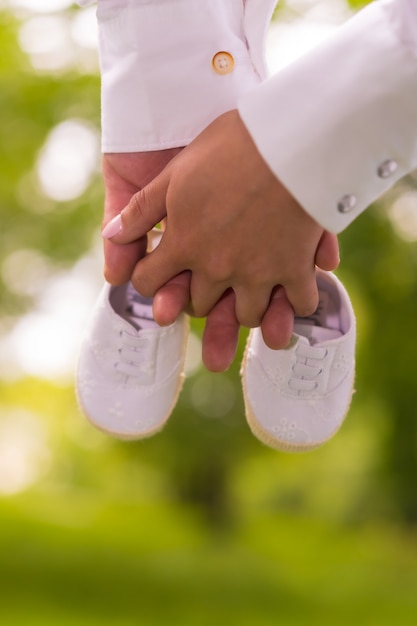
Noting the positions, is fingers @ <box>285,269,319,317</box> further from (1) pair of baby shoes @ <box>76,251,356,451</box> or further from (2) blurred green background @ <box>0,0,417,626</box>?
(2) blurred green background @ <box>0,0,417,626</box>

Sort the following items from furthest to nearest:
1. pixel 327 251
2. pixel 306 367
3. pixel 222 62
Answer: pixel 306 367, pixel 222 62, pixel 327 251

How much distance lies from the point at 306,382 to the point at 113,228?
0.65 meters

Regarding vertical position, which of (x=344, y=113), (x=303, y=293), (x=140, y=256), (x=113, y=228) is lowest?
(x=303, y=293)

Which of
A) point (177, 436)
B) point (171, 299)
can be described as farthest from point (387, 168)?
point (177, 436)

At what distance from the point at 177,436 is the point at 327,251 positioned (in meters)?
10.8

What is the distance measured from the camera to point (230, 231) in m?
1.59

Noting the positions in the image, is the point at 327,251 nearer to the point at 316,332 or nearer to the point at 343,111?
the point at 343,111

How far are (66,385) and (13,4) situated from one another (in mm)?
12314

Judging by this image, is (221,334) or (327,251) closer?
(327,251)

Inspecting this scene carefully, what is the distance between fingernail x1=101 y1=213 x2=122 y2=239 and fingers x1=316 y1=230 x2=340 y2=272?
46cm

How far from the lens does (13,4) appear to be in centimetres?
666

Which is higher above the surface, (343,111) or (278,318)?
(343,111)

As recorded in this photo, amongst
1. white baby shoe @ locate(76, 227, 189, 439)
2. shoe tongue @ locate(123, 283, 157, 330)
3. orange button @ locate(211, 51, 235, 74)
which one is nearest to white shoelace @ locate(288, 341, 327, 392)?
white baby shoe @ locate(76, 227, 189, 439)

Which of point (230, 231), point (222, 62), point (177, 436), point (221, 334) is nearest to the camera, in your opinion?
point (230, 231)
